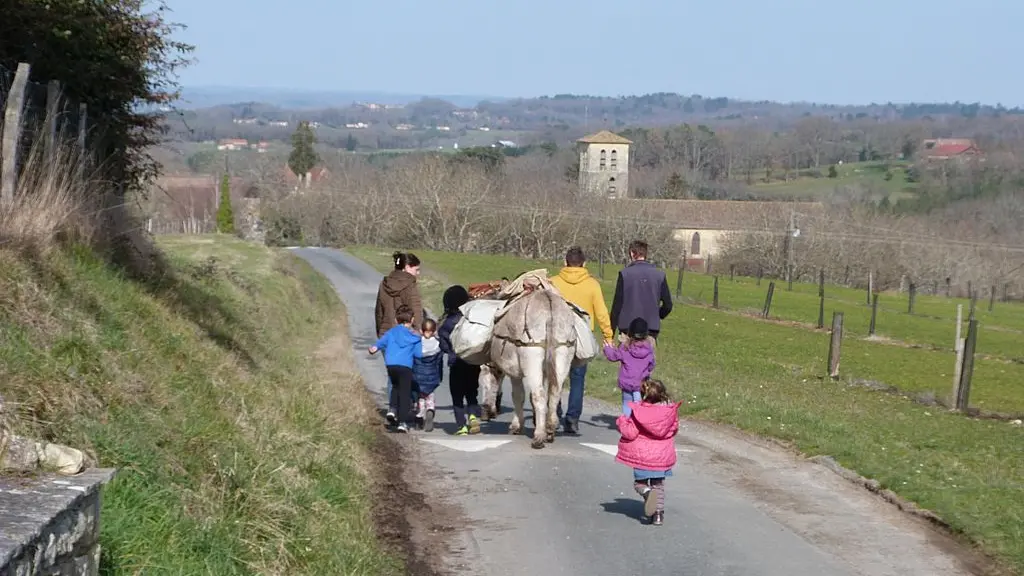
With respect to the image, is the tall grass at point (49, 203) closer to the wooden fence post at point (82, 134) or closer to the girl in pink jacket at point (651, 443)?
the wooden fence post at point (82, 134)

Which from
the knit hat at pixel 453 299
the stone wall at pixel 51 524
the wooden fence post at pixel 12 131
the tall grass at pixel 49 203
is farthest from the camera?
the knit hat at pixel 453 299

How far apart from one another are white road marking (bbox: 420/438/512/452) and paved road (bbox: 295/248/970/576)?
19mm

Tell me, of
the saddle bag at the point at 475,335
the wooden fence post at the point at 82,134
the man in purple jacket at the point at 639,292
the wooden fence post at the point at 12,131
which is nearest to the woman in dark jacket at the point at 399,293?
the saddle bag at the point at 475,335

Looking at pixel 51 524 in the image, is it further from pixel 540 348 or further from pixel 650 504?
pixel 540 348

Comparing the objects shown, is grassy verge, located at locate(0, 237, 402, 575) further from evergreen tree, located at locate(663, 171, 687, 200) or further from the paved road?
evergreen tree, located at locate(663, 171, 687, 200)

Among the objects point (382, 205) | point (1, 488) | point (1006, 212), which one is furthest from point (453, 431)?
point (1006, 212)

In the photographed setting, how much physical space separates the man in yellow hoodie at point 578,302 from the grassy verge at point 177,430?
7.82 ft

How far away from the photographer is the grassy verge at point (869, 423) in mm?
11055

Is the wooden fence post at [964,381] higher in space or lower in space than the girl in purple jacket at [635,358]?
lower

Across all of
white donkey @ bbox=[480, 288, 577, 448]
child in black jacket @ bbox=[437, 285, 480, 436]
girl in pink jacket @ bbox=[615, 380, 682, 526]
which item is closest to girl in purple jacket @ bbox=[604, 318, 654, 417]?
white donkey @ bbox=[480, 288, 577, 448]

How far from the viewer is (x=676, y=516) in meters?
10.7

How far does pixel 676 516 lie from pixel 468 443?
3570mm

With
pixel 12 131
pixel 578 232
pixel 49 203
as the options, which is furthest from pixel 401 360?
pixel 578 232

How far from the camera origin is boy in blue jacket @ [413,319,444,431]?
587 inches
